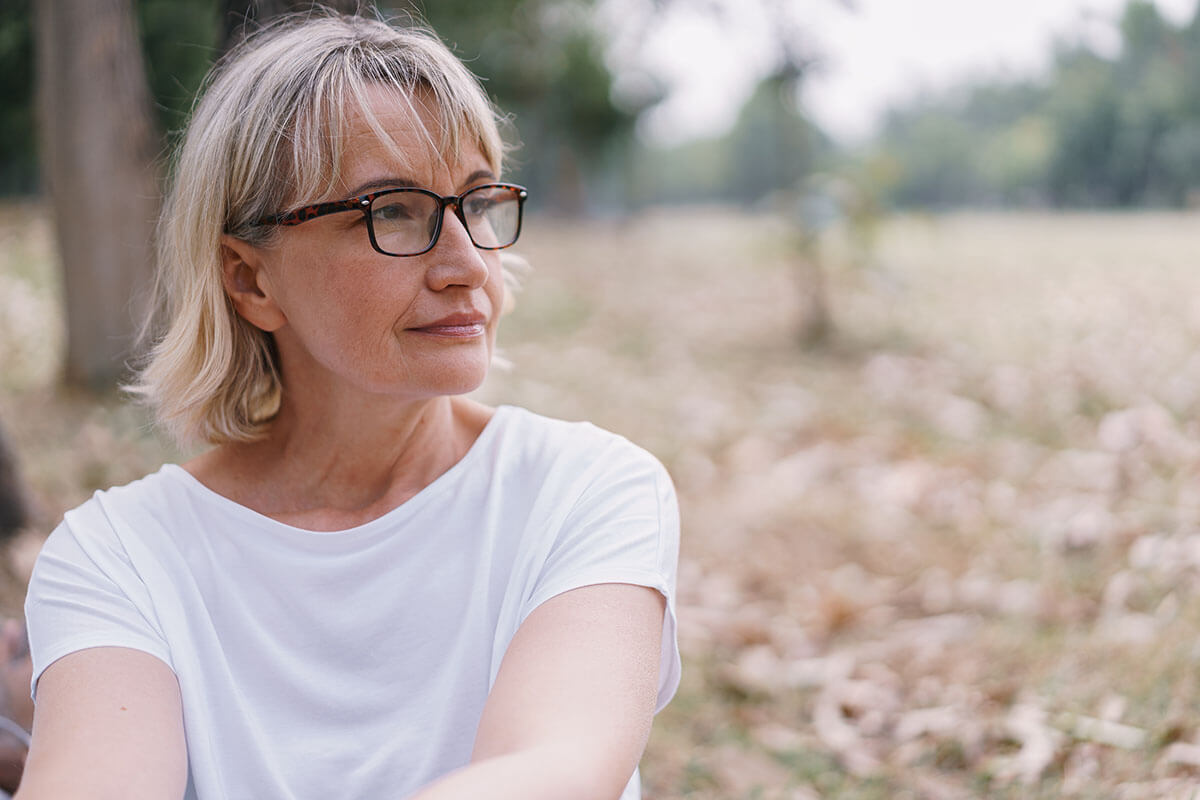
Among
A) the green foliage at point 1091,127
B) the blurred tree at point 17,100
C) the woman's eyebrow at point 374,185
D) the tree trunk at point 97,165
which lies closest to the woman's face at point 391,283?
the woman's eyebrow at point 374,185

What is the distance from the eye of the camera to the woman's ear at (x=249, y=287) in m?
1.67

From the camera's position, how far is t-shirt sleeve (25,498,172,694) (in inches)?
56.8

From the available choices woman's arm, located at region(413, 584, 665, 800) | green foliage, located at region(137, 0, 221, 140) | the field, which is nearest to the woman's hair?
woman's arm, located at region(413, 584, 665, 800)

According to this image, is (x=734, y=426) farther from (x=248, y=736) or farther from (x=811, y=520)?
(x=248, y=736)

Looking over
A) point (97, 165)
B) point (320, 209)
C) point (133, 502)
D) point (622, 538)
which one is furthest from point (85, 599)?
point (97, 165)

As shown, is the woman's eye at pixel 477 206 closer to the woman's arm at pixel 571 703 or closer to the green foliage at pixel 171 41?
the woman's arm at pixel 571 703

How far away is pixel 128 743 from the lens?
1.36 m

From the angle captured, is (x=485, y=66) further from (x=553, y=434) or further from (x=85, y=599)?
(x=85, y=599)

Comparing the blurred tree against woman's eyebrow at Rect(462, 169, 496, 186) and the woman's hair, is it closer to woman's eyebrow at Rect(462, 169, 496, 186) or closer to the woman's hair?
the woman's hair

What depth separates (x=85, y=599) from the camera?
1473 mm

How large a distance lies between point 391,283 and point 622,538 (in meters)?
0.53

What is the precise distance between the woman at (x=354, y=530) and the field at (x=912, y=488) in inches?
51.1

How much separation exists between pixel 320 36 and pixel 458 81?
23cm

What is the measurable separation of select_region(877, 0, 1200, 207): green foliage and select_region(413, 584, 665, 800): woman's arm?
16.2 ft
